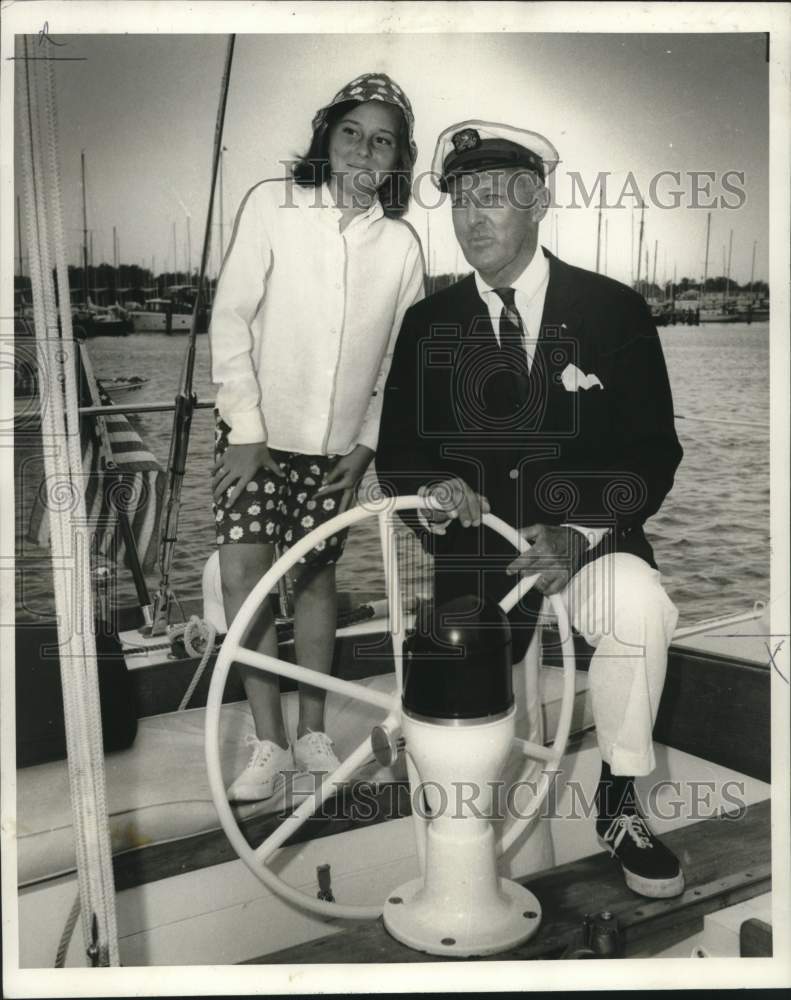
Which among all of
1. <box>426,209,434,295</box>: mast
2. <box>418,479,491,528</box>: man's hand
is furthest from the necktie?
<box>418,479,491,528</box>: man's hand

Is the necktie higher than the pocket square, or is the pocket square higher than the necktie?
the necktie

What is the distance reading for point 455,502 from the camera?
1.79 meters

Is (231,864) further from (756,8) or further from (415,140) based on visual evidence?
(756,8)

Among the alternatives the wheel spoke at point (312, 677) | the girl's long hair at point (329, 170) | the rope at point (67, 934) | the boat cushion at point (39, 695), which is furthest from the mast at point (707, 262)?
the rope at point (67, 934)

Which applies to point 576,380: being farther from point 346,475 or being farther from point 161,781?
point 161,781

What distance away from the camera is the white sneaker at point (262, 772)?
1.82 m

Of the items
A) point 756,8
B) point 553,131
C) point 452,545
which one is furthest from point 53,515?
point 756,8

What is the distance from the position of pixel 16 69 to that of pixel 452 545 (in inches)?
39.8

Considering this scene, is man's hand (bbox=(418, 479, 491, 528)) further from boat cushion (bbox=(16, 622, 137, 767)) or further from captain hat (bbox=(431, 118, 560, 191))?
boat cushion (bbox=(16, 622, 137, 767))

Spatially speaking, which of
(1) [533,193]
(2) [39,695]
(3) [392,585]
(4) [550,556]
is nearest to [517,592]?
(4) [550,556]

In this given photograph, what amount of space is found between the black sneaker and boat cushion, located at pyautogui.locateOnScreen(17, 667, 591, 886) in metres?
0.25

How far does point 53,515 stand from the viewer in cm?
176

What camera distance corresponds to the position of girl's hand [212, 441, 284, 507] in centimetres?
181

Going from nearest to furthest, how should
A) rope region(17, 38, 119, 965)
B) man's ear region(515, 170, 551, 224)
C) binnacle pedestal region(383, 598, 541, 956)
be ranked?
binnacle pedestal region(383, 598, 541, 956) → rope region(17, 38, 119, 965) → man's ear region(515, 170, 551, 224)
